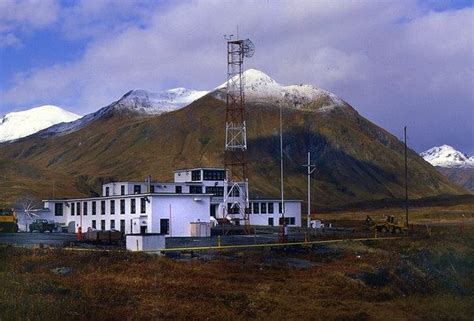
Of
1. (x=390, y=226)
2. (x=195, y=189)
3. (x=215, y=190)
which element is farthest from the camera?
(x=215, y=190)

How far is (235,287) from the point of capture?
26.9 meters

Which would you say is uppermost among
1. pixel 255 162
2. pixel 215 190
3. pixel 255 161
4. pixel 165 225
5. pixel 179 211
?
pixel 255 161

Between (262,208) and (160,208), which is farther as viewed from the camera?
(262,208)

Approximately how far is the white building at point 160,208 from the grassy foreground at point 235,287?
18828mm

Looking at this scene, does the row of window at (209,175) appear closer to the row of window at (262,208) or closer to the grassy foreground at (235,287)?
the row of window at (262,208)

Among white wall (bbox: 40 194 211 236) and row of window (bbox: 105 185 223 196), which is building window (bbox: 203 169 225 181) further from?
white wall (bbox: 40 194 211 236)

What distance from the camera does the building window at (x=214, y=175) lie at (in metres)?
74.4

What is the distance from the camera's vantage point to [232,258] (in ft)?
114

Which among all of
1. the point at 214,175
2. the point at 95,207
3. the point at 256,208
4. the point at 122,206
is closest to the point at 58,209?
the point at 95,207

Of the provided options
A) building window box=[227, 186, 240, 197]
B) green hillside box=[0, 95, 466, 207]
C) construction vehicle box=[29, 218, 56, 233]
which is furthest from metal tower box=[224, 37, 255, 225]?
green hillside box=[0, 95, 466, 207]

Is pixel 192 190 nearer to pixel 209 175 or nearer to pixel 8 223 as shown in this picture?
pixel 209 175

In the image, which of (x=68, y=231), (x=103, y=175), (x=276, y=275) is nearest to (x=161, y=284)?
(x=276, y=275)

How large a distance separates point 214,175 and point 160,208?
64.6 feet

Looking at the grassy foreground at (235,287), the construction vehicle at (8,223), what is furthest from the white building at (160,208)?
the grassy foreground at (235,287)
